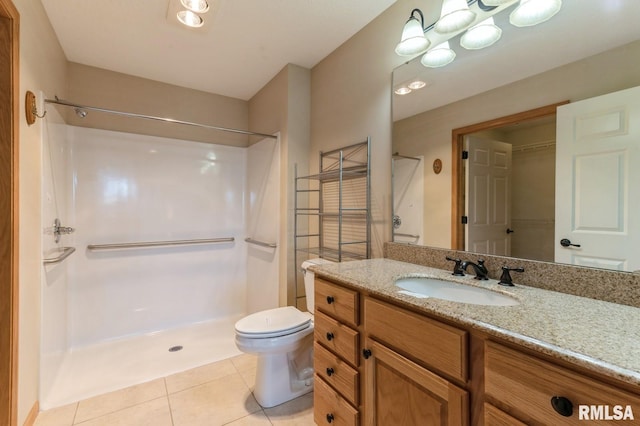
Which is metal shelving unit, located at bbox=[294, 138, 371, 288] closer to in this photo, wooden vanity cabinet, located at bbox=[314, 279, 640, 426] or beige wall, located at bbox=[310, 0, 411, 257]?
beige wall, located at bbox=[310, 0, 411, 257]

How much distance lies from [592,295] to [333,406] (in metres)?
1.09

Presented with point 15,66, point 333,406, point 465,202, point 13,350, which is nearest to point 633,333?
point 465,202

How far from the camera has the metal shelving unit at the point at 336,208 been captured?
1.90 meters

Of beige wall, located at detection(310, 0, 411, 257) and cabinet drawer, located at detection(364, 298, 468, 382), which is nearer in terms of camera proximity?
cabinet drawer, located at detection(364, 298, 468, 382)

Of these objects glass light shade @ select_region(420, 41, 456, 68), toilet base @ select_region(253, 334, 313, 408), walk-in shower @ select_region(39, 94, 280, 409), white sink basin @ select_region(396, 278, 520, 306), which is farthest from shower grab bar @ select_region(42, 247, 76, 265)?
glass light shade @ select_region(420, 41, 456, 68)

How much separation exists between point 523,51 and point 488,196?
2.02 feet

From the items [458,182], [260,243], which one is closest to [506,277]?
[458,182]

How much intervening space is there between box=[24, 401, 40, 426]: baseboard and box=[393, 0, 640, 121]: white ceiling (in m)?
2.55

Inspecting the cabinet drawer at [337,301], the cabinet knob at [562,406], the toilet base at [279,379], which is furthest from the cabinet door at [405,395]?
the toilet base at [279,379]

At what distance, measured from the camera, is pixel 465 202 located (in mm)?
1396

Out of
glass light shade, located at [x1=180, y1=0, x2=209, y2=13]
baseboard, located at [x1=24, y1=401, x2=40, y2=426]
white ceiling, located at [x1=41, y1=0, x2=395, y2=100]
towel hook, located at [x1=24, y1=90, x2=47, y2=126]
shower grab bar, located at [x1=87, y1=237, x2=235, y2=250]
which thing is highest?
white ceiling, located at [x1=41, y1=0, x2=395, y2=100]

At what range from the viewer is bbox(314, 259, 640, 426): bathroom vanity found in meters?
0.57

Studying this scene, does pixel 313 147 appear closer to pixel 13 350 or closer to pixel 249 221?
pixel 249 221

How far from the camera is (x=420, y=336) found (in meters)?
0.89
